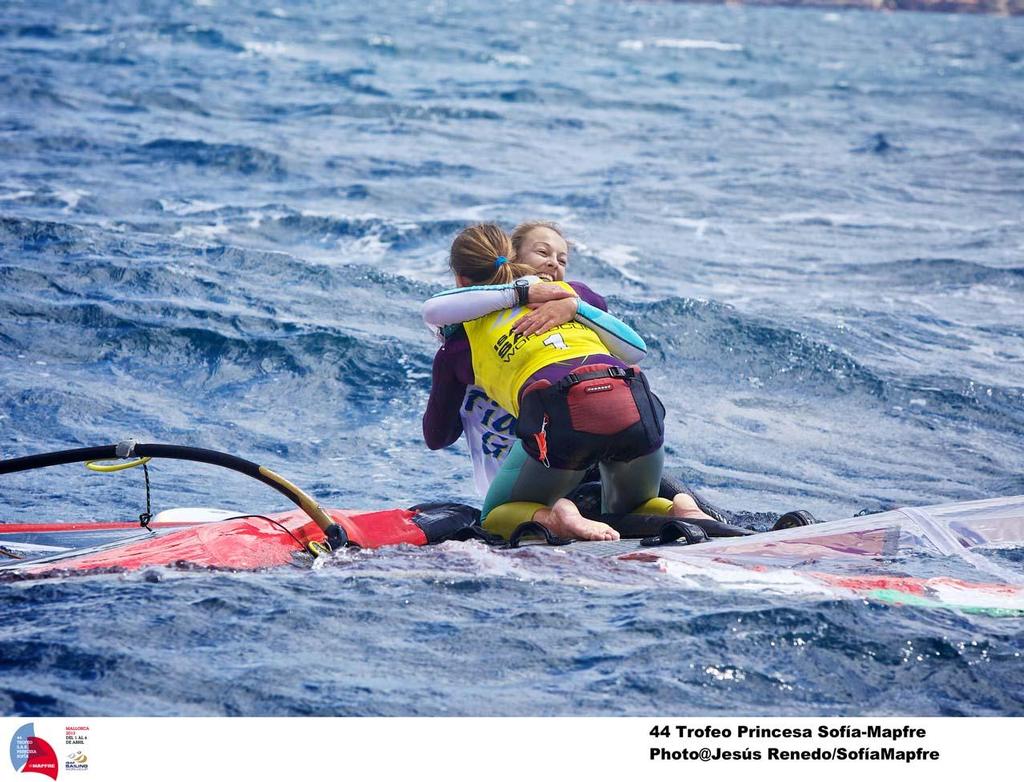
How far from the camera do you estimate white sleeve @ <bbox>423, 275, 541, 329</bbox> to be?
4828 millimetres

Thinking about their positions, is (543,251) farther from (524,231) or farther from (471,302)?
(471,302)

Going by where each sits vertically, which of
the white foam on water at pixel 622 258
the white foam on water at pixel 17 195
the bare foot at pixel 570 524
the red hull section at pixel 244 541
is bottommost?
the white foam on water at pixel 622 258

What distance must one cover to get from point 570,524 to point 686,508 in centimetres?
51

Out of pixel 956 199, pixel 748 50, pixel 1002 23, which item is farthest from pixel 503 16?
pixel 956 199

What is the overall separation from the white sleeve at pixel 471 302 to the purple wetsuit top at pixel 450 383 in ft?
0.57

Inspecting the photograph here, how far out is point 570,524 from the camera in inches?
189

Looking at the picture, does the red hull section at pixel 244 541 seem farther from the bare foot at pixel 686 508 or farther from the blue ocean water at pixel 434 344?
the bare foot at pixel 686 508

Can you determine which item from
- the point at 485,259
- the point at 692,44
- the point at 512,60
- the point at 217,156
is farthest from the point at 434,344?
the point at 692,44

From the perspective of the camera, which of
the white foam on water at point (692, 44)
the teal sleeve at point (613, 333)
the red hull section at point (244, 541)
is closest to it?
the red hull section at point (244, 541)
